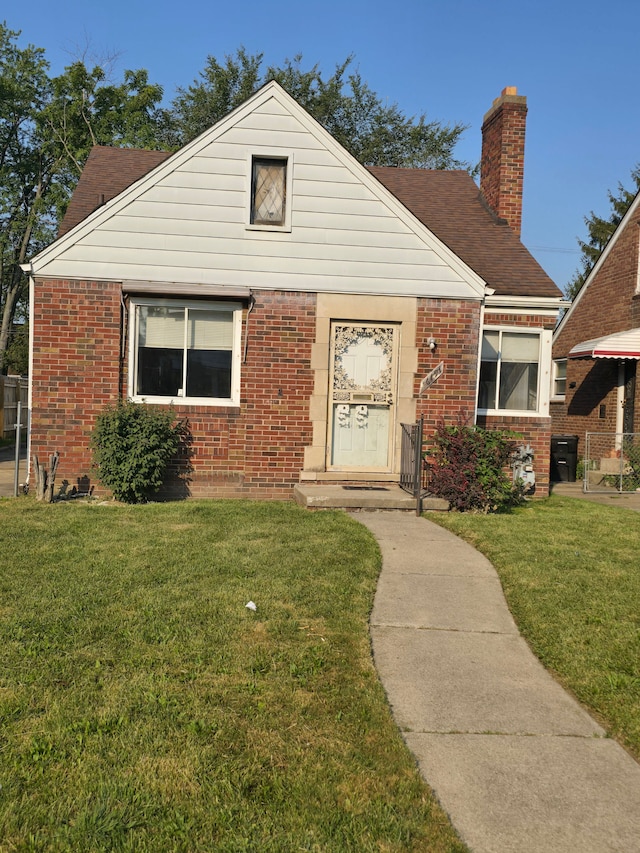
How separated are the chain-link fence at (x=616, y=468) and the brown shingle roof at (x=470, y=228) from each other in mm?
3674

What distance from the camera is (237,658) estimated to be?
14.9 ft

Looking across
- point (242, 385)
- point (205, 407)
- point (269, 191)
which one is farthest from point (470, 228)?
point (205, 407)

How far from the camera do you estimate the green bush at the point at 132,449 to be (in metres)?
10.5

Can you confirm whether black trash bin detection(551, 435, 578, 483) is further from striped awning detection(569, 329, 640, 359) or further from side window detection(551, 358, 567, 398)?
side window detection(551, 358, 567, 398)

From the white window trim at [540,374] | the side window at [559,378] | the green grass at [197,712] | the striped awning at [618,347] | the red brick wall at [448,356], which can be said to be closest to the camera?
the green grass at [197,712]

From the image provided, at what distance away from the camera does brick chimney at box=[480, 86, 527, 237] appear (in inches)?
574

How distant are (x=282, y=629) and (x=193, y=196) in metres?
8.02

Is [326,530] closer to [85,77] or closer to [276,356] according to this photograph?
[276,356]

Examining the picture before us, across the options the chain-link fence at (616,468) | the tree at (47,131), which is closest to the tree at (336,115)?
the tree at (47,131)

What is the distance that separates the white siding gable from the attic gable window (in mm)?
174

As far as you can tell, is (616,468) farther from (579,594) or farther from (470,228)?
(579,594)

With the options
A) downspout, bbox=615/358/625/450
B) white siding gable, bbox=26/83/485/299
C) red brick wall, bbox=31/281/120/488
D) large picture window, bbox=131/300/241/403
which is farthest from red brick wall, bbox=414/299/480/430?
downspout, bbox=615/358/625/450

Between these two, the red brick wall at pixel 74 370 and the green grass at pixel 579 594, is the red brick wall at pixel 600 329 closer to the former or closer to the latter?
the green grass at pixel 579 594

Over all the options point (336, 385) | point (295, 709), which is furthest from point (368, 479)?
point (295, 709)
